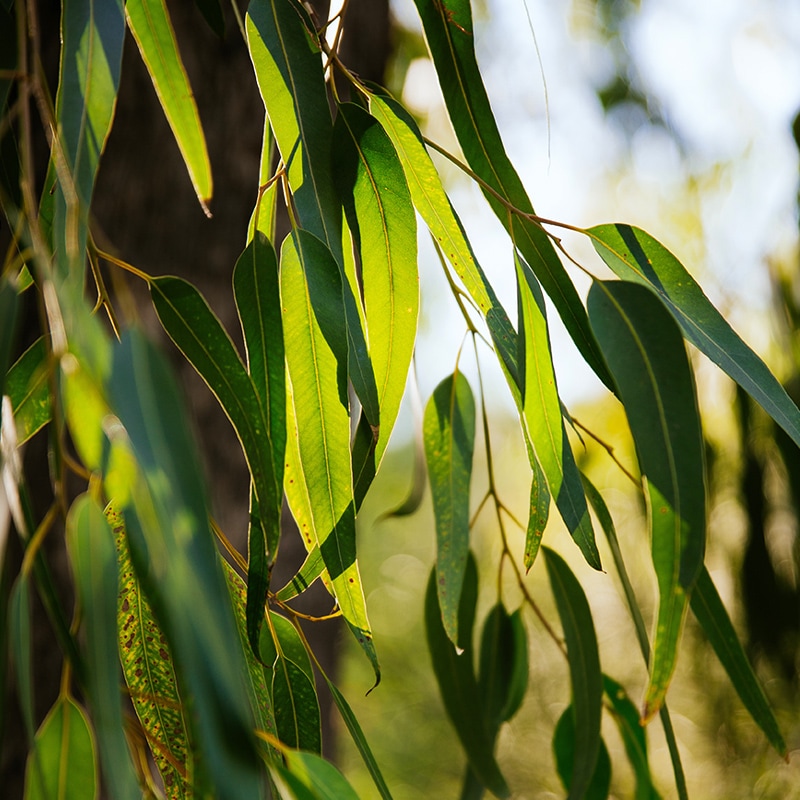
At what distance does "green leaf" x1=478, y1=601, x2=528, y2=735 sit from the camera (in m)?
0.68

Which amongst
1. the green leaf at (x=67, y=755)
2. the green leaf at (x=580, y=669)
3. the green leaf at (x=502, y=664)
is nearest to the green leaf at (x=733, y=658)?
the green leaf at (x=580, y=669)

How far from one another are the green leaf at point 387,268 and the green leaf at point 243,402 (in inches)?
3.3

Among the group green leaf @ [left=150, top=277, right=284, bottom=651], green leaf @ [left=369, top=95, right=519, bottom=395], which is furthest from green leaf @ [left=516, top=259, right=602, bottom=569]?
green leaf @ [left=150, top=277, right=284, bottom=651]

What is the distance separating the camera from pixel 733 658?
20.1 inches

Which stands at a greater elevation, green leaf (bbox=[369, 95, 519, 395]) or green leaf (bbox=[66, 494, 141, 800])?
green leaf (bbox=[369, 95, 519, 395])

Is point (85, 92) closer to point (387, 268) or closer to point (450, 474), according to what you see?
point (387, 268)

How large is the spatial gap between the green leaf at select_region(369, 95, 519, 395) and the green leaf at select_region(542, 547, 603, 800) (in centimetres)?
21

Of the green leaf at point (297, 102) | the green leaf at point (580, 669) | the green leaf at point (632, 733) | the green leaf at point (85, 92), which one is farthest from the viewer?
the green leaf at point (632, 733)

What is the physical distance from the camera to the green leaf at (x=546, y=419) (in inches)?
17.4

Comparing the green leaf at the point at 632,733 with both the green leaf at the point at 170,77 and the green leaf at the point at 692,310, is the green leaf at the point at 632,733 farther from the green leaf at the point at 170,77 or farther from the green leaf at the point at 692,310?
the green leaf at the point at 170,77

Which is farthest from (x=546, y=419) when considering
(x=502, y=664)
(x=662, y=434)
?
(x=502, y=664)

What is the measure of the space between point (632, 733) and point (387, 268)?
44cm

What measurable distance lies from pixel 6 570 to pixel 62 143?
0.16 m

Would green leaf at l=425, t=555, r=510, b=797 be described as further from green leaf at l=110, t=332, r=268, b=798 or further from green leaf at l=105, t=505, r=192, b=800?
green leaf at l=110, t=332, r=268, b=798
